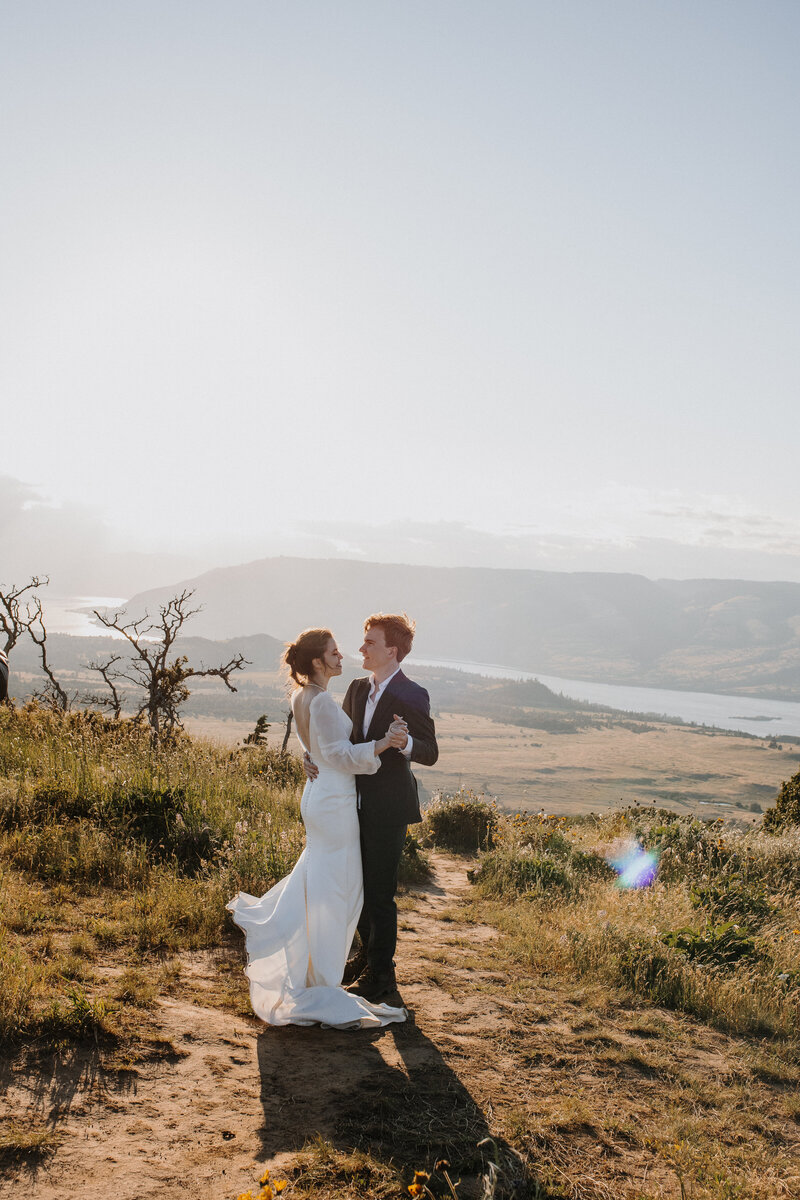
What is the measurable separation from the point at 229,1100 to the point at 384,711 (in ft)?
7.11

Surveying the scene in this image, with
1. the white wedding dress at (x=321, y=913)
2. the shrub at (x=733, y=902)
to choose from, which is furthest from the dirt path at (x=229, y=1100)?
the shrub at (x=733, y=902)

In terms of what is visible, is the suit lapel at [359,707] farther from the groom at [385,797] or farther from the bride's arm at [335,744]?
the bride's arm at [335,744]

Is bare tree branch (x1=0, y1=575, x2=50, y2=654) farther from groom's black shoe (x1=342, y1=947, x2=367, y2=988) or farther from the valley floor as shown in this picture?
the valley floor

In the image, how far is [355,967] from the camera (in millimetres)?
4848

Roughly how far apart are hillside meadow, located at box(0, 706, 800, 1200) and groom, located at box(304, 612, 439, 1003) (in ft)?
1.21

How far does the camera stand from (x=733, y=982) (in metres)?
5.04

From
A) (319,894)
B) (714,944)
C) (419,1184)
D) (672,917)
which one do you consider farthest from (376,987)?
(672,917)

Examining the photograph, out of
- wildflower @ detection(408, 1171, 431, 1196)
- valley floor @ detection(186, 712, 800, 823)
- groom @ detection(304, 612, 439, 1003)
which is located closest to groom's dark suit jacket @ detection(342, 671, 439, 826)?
groom @ detection(304, 612, 439, 1003)

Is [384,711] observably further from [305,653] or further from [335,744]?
[305,653]

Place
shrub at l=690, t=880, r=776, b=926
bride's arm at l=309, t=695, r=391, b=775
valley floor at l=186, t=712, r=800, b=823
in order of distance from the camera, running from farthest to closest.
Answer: valley floor at l=186, t=712, r=800, b=823 → shrub at l=690, t=880, r=776, b=926 → bride's arm at l=309, t=695, r=391, b=775

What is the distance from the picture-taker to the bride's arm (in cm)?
420

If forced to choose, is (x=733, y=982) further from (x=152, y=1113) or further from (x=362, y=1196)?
(x=152, y=1113)

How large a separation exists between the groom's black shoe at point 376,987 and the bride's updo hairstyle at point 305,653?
1.92 metres

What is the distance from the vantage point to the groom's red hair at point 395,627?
4.55 metres
